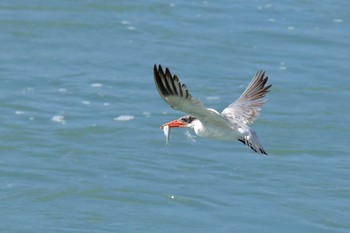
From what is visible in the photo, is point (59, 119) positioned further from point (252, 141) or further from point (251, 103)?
point (252, 141)

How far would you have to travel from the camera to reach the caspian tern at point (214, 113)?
36.9ft

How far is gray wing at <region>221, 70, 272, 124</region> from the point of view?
13469 mm

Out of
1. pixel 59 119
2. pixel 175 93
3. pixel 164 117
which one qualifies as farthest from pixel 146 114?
pixel 175 93

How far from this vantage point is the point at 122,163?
17156 millimetres

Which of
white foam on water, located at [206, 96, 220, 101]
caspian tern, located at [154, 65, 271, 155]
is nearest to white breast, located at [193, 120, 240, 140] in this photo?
caspian tern, located at [154, 65, 271, 155]

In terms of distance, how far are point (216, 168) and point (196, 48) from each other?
4815 mm

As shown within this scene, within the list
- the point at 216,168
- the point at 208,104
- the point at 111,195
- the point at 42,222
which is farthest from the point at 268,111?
the point at 42,222

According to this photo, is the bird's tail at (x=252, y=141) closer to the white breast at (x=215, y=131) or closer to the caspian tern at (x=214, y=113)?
the caspian tern at (x=214, y=113)

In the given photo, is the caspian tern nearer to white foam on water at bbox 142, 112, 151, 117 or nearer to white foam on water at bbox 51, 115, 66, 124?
white foam on water at bbox 142, 112, 151, 117

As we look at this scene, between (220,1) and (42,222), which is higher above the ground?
(220,1)

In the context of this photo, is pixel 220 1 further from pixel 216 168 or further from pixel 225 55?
pixel 216 168

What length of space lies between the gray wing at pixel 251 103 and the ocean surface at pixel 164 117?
225 cm

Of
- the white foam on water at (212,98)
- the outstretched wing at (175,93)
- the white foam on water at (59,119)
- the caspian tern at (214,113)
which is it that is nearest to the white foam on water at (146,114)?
the white foam on water at (212,98)

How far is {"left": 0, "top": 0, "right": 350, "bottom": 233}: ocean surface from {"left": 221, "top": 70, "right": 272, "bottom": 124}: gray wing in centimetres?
225
